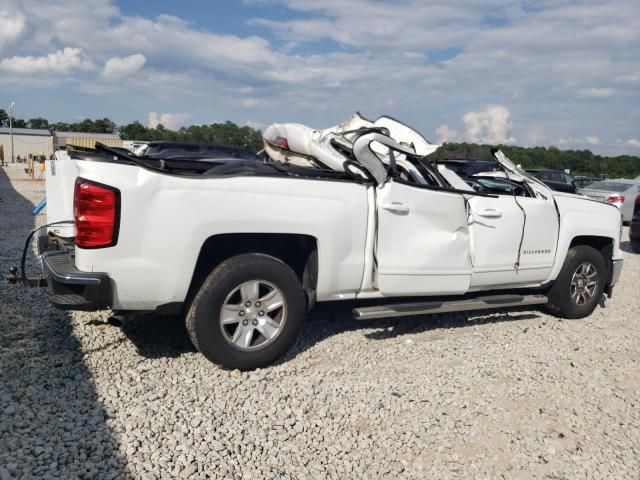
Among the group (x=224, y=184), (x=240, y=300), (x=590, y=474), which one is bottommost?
(x=590, y=474)

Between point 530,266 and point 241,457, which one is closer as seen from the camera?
point 241,457

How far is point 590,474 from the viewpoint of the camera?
10.4 feet

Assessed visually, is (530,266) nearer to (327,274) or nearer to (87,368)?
(327,274)

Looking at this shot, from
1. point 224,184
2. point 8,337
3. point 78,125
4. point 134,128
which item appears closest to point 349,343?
point 224,184

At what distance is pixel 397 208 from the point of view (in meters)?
4.42

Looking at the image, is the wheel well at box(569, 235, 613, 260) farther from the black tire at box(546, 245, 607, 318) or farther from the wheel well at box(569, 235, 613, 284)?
the black tire at box(546, 245, 607, 318)

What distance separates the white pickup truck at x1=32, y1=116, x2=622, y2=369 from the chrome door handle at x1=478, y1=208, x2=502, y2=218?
13 millimetres

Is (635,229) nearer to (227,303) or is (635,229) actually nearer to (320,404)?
(320,404)

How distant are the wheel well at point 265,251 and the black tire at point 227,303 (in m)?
0.15

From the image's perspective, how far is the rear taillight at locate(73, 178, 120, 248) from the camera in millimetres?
3426

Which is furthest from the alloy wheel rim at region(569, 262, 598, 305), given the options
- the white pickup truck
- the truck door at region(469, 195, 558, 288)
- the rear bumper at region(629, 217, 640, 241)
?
the rear bumper at region(629, 217, 640, 241)

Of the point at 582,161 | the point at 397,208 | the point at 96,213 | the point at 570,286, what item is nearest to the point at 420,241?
the point at 397,208

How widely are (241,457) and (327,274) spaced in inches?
62.5

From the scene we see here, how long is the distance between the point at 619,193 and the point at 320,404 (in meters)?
15.5
